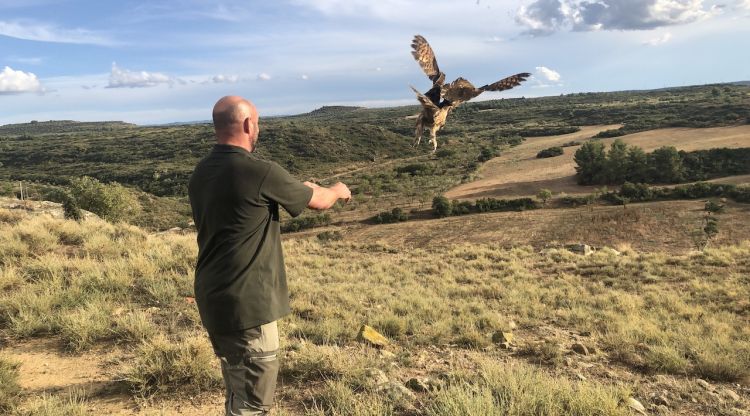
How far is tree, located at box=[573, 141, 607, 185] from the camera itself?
1453 inches

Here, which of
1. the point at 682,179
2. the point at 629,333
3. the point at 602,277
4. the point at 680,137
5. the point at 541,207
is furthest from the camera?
the point at 680,137

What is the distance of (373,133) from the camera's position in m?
73.5

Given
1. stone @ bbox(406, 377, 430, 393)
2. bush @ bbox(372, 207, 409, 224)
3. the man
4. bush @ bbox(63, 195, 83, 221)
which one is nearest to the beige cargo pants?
the man

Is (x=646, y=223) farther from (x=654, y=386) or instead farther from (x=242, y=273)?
(x=242, y=273)

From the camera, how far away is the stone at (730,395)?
521cm

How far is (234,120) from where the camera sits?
8.63 ft

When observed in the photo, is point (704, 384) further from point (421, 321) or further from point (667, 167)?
point (667, 167)

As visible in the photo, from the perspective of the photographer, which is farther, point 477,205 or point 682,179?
point 682,179

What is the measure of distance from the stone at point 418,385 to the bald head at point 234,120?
3.39 m

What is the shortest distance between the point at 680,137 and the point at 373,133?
4143cm

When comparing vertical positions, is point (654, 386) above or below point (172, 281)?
below

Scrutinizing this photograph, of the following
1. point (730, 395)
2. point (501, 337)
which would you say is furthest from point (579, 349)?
point (730, 395)

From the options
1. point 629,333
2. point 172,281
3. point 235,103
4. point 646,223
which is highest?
point 235,103

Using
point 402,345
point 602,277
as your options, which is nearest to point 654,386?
point 402,345
